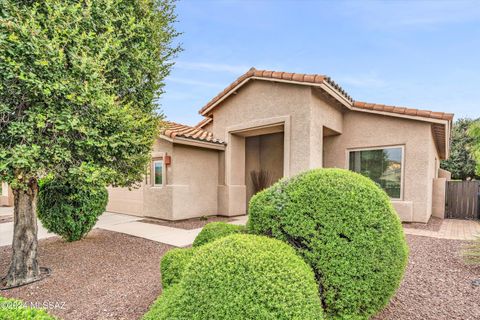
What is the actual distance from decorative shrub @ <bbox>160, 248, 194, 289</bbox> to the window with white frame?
281 inches

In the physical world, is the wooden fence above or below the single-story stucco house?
below

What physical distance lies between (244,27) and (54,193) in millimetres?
10209

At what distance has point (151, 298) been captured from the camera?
3.82 meters

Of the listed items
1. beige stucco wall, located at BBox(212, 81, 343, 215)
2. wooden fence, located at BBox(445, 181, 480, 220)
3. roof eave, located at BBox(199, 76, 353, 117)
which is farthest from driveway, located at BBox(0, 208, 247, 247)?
wooden fence, located at BBox(445, 181, 480, 220)

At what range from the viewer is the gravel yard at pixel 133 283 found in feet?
11.4

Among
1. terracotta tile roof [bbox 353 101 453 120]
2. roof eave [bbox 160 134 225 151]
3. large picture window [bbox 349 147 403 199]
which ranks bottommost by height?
large picture window [bbox 349 147 403 199]

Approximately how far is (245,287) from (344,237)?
1.40m

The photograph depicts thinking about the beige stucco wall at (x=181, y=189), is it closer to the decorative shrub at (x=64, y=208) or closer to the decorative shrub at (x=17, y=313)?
the decorative shrub at (x=64, y=208)

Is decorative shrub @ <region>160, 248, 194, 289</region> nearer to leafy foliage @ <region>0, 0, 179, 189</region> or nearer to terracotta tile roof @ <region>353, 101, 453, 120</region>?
leafy foliage @ <region>0, 0, 179, 189</region>

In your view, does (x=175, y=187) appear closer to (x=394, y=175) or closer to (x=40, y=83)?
(x=40, y=83)

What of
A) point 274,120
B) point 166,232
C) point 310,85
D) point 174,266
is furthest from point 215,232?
point 310,85

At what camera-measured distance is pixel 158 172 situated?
35.0 ft

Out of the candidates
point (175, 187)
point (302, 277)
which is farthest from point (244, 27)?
point (302, 277)

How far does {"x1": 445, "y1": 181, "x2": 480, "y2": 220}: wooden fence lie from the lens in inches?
462
